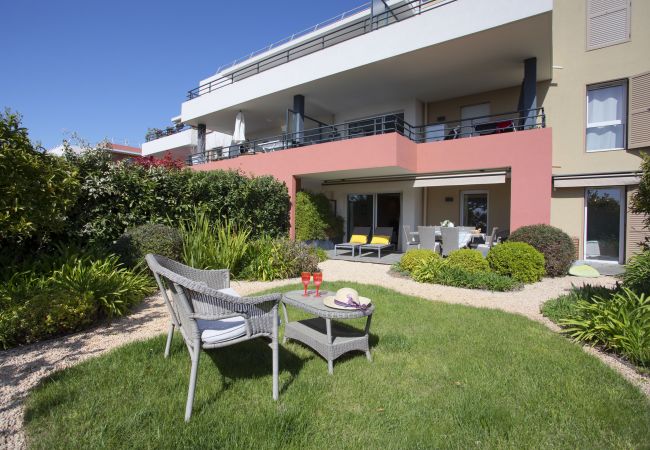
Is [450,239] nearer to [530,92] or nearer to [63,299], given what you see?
[530,92]

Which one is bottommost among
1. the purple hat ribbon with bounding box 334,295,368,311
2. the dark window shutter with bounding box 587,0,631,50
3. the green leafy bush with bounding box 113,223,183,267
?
the purple hat ribbon with bounding box 334,295,368,311

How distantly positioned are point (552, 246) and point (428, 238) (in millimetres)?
3363

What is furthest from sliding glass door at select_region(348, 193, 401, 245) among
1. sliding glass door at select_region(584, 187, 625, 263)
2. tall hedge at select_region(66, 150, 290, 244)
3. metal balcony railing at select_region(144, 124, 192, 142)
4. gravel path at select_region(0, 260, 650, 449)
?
metal balcony railing at select_region(144, 124, 192, 142)

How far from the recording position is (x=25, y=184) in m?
4.57

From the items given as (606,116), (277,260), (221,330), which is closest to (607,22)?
(606,116)

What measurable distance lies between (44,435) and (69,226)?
19.1 feet

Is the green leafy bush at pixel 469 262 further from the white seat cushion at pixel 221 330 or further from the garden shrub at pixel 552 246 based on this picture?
the white seat cushion at pixel 221 330

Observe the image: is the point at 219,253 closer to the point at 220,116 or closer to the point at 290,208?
the point at 290,208

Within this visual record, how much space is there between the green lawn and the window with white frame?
34.8 feet

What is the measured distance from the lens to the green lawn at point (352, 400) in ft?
7.83

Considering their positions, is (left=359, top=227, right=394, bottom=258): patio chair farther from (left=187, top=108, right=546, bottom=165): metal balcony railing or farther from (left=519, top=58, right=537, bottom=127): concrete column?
(left=519, top=58, right=537, bottom=127): concrete column

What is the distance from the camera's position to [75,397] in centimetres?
283

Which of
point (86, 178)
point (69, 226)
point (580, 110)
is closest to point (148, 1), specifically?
point (86, 178)

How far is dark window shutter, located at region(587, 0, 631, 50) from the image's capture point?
10961mm
